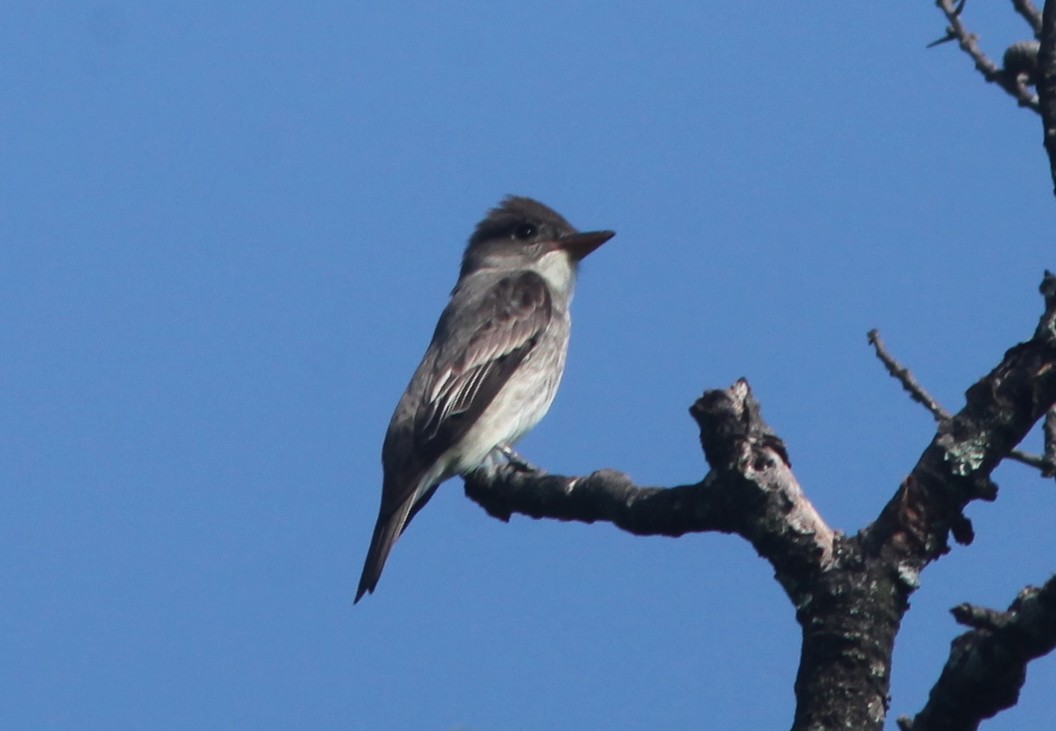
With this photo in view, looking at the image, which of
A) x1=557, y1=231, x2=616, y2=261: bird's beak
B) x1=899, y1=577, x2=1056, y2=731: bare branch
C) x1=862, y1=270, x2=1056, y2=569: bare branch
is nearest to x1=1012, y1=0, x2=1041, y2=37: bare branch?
x1=862, y1=270, x2=1056, y2=569: bare branch

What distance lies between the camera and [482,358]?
9.45m

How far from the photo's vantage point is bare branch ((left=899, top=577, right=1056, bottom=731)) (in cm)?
347

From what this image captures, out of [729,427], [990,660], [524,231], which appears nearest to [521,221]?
Result: [524,231]

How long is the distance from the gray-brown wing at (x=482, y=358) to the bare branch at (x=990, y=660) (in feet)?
17.4

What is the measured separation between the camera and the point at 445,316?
10.3 meters

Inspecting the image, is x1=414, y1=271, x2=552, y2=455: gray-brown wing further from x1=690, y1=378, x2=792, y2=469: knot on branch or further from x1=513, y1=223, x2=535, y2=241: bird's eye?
x1=690, y1=378, x2=792, y2=469: knot on branch

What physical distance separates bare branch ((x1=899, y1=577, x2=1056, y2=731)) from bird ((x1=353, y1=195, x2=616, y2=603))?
475 centimetres

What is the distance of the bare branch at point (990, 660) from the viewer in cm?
347

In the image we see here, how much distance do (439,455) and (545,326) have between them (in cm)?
153

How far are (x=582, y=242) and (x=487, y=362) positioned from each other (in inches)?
57.7

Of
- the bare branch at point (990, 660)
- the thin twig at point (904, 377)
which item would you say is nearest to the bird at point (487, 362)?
the thin twig at point (904, 377)

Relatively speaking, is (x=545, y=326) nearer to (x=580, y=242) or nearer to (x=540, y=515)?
(x=580, y=242)

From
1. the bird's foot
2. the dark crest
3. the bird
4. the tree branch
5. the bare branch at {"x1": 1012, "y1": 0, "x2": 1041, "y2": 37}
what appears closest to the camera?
the tree branch

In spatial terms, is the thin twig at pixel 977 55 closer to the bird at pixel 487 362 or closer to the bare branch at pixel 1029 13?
the bare branch at pixel 1029 13
